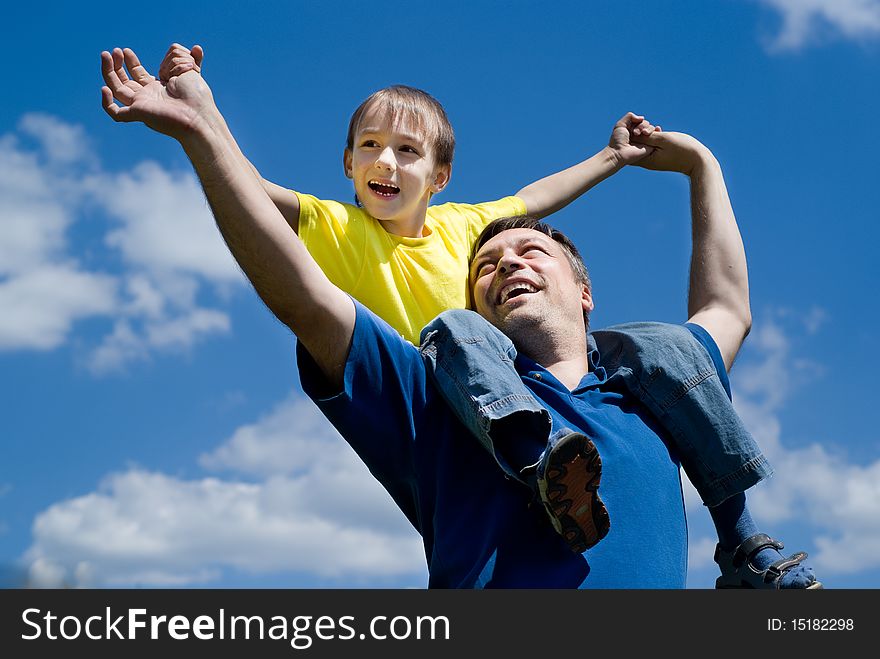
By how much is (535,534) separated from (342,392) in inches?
30.0

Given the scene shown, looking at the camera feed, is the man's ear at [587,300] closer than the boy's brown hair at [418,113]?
Yes

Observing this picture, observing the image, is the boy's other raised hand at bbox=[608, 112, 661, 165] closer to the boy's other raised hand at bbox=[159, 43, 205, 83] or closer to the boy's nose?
the boy's nose

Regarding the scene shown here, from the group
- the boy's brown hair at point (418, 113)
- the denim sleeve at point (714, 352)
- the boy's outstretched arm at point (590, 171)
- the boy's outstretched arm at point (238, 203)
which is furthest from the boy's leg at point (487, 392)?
the boy's outstretched arm at point (590, 171)

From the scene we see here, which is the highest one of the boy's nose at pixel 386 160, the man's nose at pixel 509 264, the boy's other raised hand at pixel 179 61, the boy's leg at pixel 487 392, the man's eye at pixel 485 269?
the boy's nose at pixel 386 160

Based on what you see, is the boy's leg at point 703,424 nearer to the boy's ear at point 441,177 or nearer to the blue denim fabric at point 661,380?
the blue denim fabric at point 661,380

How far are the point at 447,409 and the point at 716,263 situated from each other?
1663 millimetres

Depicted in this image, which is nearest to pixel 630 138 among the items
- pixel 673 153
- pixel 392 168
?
pixel 673 153

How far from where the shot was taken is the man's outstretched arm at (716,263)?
4051mm

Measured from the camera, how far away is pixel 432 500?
10.8 ft

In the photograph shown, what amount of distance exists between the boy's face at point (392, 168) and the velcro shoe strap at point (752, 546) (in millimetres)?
1957

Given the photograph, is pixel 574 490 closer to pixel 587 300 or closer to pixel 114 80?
pixel 587 300

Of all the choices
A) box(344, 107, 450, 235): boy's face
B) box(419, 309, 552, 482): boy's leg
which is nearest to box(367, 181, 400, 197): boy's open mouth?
box(344, 107, 450, 235): boy's face
